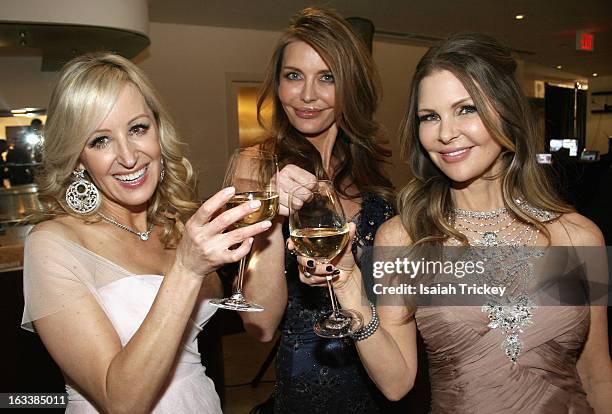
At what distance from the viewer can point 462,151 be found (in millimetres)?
1609

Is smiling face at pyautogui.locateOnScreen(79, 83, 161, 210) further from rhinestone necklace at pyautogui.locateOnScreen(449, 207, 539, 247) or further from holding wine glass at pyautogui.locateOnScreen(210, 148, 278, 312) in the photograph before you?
rhinestone necklace at pyautogui.locateOnScreen(449, 207, 539, 247)

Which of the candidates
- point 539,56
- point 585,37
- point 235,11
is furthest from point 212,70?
point 539,56

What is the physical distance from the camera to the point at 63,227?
5.23 feet

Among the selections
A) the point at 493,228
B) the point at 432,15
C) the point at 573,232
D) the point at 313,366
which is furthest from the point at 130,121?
the point at 432,15

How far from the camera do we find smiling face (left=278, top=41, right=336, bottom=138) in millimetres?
2078

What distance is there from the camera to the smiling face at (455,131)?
1.60 m

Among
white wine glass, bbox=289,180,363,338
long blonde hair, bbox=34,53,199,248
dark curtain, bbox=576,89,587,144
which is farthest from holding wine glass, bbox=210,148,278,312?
dark curtain, bbox=576,89,587,144

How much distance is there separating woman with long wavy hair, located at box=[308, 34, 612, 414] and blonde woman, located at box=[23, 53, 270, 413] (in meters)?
0.48

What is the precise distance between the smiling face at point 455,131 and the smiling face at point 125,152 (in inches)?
35.5

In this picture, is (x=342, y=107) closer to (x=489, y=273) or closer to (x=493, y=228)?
(x=493, y=228)

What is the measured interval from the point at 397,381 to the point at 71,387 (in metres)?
0.99

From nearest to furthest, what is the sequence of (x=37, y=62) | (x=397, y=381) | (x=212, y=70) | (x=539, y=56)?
(x=397, y=381) → (x=37, y=62) → (x=212, y=70) → (x=539, y=56)

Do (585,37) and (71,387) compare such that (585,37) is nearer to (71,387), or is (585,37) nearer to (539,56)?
(539,56)

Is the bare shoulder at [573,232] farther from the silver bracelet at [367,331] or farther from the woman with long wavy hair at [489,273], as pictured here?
the silver bracelet at [367,331]
